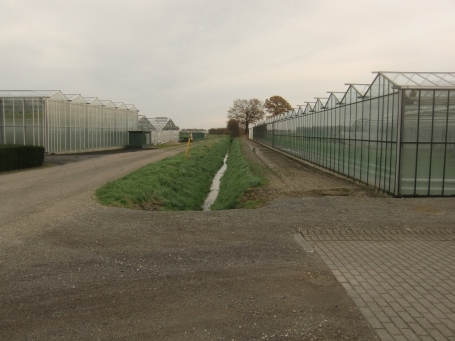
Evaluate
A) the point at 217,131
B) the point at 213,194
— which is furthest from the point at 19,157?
the point at 217,131

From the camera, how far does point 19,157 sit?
2034 cm

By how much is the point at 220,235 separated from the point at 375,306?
12.5 ft

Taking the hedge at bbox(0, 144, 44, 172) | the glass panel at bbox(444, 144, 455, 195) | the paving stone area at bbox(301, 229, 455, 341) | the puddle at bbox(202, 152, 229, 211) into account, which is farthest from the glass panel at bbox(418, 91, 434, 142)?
the hedge at bbox(0, 144, 44, 172)

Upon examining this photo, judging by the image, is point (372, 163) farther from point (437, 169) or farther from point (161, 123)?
point (161, 123)

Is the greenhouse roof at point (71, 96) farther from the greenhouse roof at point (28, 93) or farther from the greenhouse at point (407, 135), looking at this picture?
the greenhouse at point (407, 135)

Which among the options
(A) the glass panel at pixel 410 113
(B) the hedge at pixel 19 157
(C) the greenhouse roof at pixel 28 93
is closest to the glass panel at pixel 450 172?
(A) the glass panel at pixel 410 113

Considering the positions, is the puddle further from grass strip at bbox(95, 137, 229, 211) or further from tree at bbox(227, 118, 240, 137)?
tree at bbox(227, 118, 240, 137)

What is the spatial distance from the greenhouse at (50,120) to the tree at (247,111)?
251 ft

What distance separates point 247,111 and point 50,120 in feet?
284

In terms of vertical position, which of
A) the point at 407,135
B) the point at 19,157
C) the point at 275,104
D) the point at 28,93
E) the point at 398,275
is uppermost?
the point at 275,104

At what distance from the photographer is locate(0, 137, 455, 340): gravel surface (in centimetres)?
440

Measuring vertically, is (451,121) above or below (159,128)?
below

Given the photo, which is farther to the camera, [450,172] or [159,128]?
[159,128]

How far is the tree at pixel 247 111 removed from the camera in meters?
113
